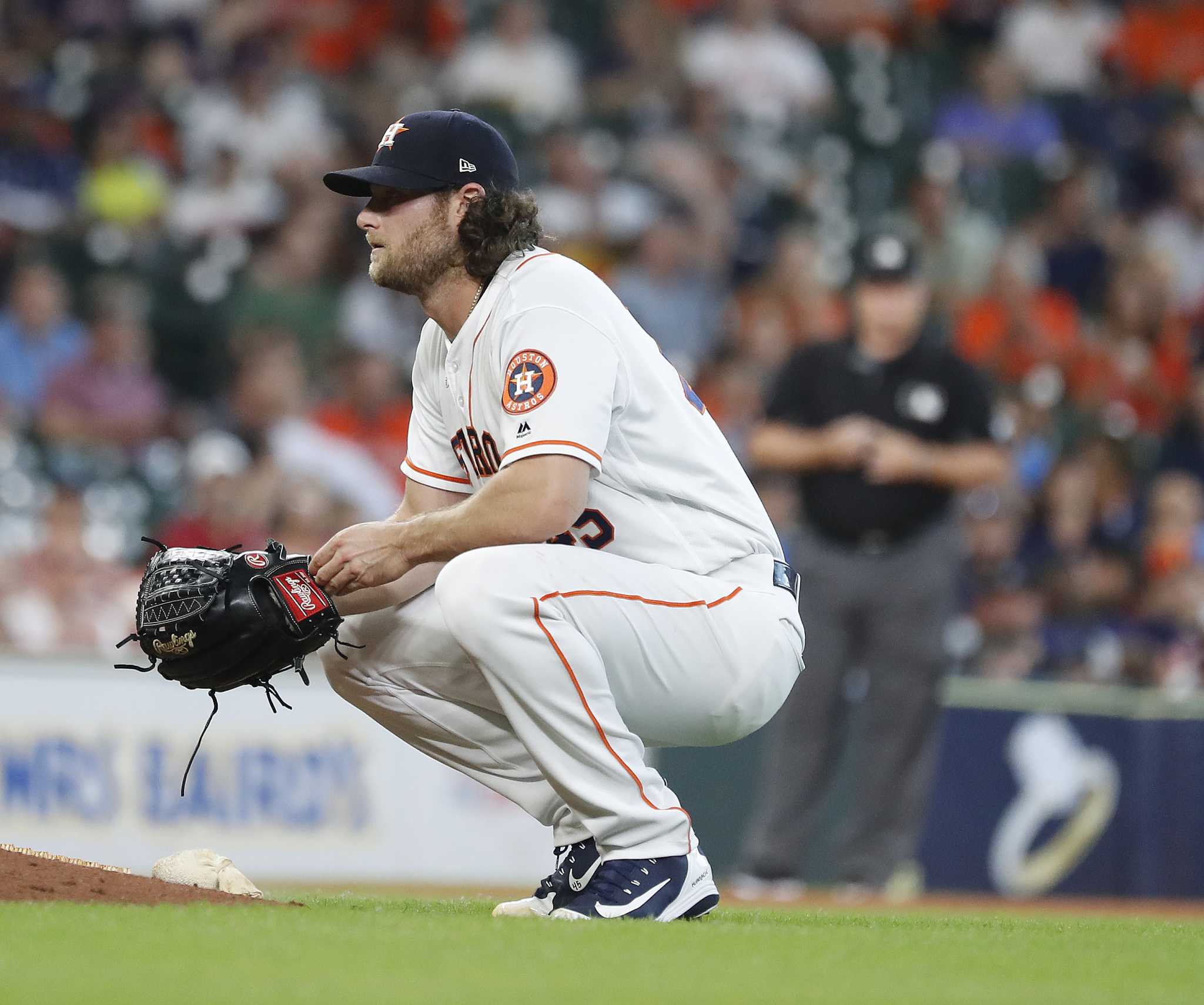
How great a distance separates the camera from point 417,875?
7879 mm

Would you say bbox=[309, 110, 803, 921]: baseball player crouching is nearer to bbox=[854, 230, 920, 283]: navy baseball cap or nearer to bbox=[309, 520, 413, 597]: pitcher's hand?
bbox=[309, 520, 413, 597]: pitcher's hand

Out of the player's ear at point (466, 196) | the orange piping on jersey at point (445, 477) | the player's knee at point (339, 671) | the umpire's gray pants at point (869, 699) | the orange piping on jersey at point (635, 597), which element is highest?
the player's ear at point (466, 196)

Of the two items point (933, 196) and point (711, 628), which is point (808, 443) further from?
point (933, 196)

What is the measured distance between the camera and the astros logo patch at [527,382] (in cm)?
399

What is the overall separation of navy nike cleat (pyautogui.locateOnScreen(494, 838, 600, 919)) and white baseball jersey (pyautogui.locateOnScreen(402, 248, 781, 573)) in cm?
70

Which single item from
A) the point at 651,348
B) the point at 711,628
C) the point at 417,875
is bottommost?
the point at 417,875

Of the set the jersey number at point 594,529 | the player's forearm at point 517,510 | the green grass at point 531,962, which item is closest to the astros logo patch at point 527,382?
the player's forearm at point 517,510

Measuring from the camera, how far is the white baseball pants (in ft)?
12.9

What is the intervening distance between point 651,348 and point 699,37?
8957 mm

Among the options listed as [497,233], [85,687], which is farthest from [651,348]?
[85,687]

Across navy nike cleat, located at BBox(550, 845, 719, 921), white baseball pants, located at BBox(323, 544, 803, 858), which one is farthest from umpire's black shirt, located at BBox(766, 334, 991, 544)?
navy nike cleat, located at BBox(550, 845, 719, 921)

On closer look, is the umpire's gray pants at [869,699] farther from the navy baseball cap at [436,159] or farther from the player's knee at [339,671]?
the navy baseball cap at [436,159]

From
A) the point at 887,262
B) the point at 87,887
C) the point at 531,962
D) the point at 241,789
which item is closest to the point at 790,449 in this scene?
the point at 887,262

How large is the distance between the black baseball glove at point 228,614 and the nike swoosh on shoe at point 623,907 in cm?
88
